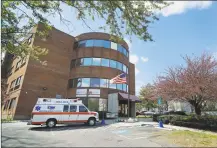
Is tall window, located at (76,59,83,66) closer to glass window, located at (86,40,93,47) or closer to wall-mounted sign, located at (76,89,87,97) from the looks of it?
glass window, located at (86,40,93,47)

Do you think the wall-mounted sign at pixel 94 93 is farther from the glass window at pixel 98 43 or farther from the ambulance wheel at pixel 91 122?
the ambulance wheel at pixel 91 122

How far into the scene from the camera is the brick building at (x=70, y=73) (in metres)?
25.6

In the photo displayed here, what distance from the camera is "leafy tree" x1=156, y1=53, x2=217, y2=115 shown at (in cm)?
1730

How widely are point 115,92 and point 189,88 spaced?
13508 millimetres

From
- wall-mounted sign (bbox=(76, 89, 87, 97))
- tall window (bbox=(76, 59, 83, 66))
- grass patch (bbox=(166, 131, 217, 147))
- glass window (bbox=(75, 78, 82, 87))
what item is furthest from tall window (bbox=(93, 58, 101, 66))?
grass patch (bbox=(166, 131, 217, 147))

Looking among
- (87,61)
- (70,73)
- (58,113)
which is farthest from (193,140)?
(70,73)

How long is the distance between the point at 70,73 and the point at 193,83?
19.7 meters

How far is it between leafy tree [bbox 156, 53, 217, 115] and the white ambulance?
29.0 feet

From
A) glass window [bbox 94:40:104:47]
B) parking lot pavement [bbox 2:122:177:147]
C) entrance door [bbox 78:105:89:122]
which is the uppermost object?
glass window [bbox 94:40:104:47]

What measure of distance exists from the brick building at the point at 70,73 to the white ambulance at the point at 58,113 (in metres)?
9.68

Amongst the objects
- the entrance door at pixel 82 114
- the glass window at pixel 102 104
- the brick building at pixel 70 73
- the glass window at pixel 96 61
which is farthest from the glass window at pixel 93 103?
the entrance door at pixel 82 114

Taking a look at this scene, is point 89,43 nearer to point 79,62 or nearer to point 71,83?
point 79,62

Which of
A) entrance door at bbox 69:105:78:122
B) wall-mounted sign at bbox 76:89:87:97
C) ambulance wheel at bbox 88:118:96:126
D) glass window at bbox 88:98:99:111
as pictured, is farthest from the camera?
wall-mounted sign at bbox 76:89:87:97

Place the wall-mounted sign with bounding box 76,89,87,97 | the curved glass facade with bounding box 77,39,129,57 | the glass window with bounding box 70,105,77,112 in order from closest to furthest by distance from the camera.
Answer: the glass window with bounding box 70,105,77,112 → the wall-mounted sign with bounding box 76,89,87,97 → the curved glass facade with bounding box 77,39,129,57
